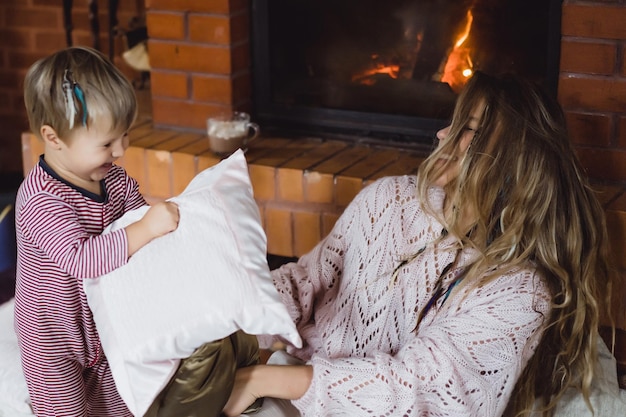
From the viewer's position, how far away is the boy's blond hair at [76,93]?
1.36 m

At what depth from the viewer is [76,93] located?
136 centimetres

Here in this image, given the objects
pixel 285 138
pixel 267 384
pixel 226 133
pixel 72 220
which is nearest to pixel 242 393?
pixel 267 384

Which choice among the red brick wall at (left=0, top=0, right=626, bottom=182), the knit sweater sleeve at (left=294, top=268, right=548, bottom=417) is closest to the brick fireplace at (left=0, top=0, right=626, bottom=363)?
the red brick wall at (left=0, top=0, right=626, bottom=182)

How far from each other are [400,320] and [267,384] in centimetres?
28

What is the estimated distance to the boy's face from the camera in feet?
4.53

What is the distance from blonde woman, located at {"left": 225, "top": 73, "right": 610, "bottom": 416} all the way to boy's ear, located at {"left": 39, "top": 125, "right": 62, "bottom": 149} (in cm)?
47

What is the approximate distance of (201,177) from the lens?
1.47 m

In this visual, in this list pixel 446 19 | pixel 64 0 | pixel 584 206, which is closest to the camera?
pixel 584 206

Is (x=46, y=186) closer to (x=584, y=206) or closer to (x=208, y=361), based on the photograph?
(x=208, y=361)

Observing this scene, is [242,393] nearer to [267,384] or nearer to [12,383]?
[267,384]

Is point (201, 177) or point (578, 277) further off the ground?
point (201, 177)

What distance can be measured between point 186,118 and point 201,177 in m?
1.05

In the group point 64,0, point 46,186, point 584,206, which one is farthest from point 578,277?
point 64,0

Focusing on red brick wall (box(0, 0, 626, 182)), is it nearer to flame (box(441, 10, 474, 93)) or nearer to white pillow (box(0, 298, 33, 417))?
flame (box(441, 10, 474, 93))
